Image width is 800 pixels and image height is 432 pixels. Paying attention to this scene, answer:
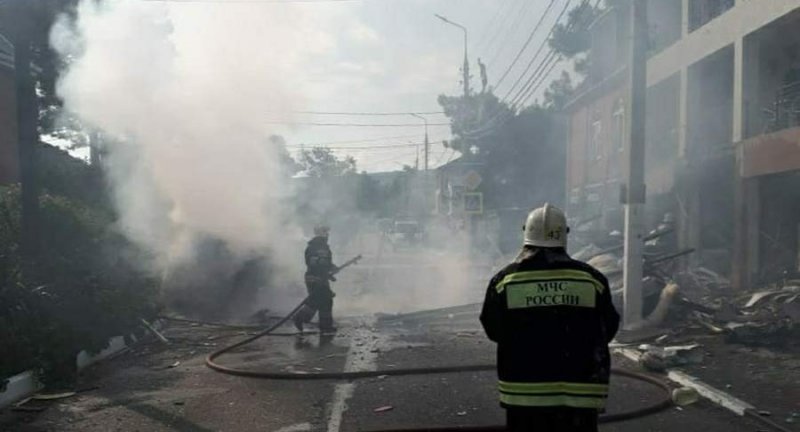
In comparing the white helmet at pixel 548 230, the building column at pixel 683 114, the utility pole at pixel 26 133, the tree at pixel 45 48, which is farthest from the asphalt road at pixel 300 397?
the building column at pixel 683 114

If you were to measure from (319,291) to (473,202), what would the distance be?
8.69 metres

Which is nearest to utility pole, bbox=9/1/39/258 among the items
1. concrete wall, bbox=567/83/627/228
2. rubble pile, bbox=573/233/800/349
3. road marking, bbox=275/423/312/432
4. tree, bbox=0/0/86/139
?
tree, bbox=0/0/86/139

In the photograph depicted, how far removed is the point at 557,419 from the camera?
12.5ft

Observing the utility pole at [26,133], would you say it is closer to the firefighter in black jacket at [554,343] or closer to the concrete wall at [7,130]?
the firefighter in black jacket at [554,343]

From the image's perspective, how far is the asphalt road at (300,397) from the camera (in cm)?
685

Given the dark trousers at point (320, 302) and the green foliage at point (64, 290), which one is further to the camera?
the dark trousers at point (320, 302)

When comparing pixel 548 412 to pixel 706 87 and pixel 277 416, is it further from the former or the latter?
pixel 706 87

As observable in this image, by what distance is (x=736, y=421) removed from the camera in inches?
266

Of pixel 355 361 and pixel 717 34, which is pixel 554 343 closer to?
pixel 355 361

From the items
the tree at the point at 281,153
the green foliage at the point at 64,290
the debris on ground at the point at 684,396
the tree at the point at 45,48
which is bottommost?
the debris on ground at the point at 684,396

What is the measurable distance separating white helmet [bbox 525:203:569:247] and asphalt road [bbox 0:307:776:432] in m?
3.11

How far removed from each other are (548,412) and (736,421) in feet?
12.4

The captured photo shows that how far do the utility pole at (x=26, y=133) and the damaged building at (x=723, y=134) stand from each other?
885 centimetres

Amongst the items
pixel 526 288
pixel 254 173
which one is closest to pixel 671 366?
pixel 526 288
